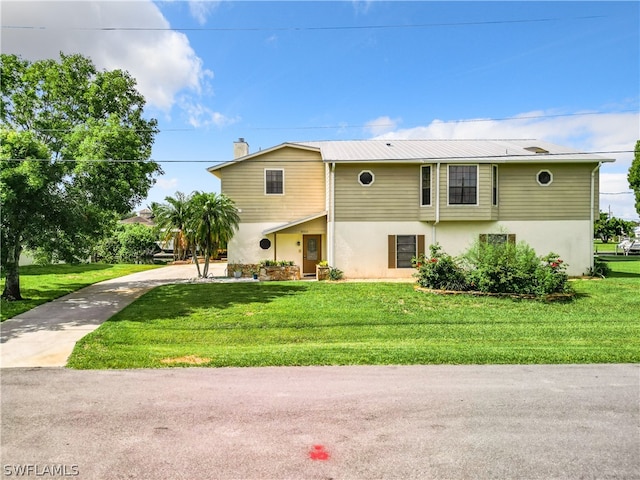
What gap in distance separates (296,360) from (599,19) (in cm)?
1514

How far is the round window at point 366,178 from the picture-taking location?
631 inches

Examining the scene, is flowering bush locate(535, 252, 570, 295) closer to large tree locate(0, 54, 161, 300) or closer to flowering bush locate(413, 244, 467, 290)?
flowering bush locate(413, 244, 467, 290)

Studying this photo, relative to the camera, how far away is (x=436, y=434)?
379 cm

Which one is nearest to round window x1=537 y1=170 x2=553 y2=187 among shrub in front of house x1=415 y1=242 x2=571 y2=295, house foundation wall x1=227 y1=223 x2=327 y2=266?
shrub in front of house x1=415 y1=242 x2=571 y2=295

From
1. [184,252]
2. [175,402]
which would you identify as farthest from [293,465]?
[184,252]

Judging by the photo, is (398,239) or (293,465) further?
(398,239)

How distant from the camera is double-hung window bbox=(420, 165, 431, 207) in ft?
52.5

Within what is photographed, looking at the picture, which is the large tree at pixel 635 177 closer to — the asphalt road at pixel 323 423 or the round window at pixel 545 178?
the round window at pixel 545 178

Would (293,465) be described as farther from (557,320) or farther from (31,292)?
(31,292)

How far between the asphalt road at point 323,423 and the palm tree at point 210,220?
33.3 ft

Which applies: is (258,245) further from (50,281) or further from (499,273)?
(499,273)

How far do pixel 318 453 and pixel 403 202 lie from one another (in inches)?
543

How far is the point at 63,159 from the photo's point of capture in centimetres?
1155

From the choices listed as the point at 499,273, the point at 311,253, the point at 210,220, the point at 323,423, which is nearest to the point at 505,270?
the point at 499,273
